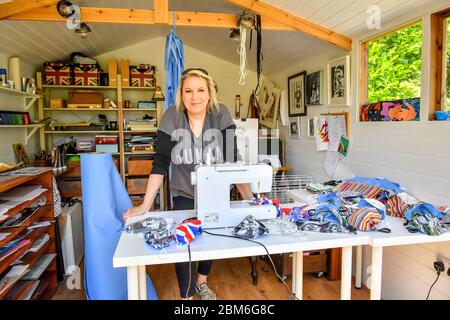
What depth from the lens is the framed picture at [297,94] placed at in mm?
3564

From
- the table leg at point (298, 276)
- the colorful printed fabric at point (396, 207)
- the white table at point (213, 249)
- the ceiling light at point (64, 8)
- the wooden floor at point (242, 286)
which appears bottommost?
the wooden floor at point (242, 286)

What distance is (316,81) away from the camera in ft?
10.7

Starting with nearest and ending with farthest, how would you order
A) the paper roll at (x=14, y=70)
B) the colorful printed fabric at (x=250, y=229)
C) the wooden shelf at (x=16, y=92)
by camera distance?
the colorful printed fabric at (x=250, y=229)
the wooden shelf at (x=16, y=92)
the paper roll at (x=14, y=70)

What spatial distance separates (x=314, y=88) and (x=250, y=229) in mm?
2276

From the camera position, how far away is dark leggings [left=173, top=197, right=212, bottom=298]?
5.91 ft

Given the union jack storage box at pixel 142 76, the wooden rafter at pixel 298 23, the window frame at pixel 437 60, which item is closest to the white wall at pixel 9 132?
the union jack storage box at pixel 142 76

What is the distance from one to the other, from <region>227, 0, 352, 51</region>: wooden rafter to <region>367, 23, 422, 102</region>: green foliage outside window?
22 cm

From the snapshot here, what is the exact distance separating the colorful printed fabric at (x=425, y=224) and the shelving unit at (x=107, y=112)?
3.76 m

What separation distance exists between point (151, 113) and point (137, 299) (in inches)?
156

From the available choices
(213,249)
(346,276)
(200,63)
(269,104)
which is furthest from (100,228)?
(200,63)

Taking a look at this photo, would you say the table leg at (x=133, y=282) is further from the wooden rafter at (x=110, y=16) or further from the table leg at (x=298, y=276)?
the wooden rafter at (x=110, y=16)

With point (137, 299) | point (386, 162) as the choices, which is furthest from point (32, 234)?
point (386, 162)

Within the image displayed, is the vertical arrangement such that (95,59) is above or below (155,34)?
below

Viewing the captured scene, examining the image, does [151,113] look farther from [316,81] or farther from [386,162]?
[386,162]
